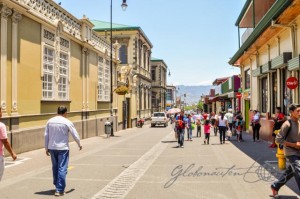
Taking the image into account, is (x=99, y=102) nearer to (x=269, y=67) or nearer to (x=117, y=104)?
(x=117, y=104)

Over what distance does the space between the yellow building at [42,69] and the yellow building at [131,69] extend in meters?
10.6

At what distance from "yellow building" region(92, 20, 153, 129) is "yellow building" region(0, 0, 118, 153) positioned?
10.6m

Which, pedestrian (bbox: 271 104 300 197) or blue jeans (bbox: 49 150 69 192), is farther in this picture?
blue jeans (bbox: 49 150 69 192)

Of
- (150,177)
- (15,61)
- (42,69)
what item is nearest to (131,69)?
(42,69)

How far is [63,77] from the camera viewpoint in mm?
19656

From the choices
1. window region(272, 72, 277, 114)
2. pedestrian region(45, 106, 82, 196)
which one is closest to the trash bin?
window region(272, 72, 277, 114)

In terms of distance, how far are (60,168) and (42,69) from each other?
33.6 ft

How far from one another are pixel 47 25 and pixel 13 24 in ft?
10.8

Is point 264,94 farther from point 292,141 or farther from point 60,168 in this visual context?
point 60,168

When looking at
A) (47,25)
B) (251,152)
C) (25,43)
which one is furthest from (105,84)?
(251,152)

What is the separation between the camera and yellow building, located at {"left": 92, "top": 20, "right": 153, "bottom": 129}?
37469mm

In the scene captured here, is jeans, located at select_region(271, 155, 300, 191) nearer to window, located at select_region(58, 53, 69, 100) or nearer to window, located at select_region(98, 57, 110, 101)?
window, located at select_region(58, 53, 69, 100)

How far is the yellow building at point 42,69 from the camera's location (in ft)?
45.1

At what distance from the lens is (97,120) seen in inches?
1016
